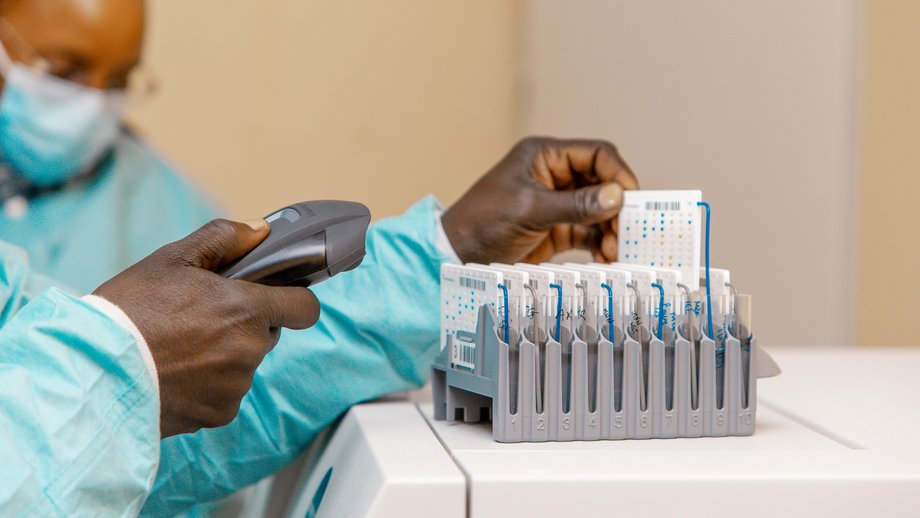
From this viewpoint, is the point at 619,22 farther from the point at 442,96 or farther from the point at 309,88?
the point at 309,88

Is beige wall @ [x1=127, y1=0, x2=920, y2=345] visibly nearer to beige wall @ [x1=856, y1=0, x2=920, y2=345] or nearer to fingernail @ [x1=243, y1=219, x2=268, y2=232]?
beige wall @ [x1=856, y1=0, x2=920, y2=345]

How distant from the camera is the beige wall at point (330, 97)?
74.8 inches

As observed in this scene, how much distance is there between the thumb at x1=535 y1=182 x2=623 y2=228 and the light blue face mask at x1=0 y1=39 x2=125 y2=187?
1169 millimetres

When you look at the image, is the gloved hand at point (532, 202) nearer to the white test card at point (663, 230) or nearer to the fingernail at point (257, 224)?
the white test card at point (663, 230)

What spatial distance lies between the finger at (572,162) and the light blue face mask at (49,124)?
1.13 metres

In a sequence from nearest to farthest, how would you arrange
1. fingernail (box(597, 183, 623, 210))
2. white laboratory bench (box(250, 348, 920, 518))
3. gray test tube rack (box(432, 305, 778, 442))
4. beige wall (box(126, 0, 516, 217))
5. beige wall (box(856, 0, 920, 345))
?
white laboratory bench (box(250, 348, 920, 518)), gray test tube rack (box(432, 305, 778, 442)), fingernail (box(597, 183, 623, 210)), beige wall (box(856, 0, 920, 345)), beige wall (box(126, 0, 516, 217))

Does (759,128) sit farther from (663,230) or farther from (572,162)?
(663,230)

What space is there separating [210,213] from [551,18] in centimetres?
90

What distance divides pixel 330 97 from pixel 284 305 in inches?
58.7

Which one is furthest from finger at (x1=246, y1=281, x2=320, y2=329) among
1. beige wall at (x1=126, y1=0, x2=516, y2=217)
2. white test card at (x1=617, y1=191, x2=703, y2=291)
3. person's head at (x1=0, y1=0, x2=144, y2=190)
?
beige wall at (x1=126, y1=0, x2=516, y2=217)

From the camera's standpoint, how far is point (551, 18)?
2.06 meters

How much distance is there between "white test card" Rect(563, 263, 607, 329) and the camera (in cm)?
60

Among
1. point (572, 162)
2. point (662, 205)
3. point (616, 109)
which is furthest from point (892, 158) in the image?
point (662, 205)

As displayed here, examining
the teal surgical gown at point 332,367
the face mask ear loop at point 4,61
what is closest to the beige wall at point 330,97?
the face mask ear loop at point 4,61
